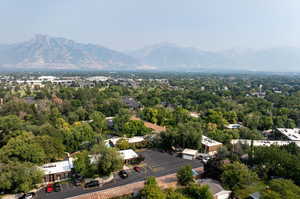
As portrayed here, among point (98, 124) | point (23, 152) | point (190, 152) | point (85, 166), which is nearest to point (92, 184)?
point (85, 166)

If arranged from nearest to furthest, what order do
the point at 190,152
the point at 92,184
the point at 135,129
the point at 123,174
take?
the point at 92,184 → the point at 123,174 → the point at 190,152 → the point at 135,129

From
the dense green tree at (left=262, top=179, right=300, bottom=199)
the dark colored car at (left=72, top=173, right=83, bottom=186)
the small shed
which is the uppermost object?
the dense green tree at (left=262, top=179, right=300, bottom=199)

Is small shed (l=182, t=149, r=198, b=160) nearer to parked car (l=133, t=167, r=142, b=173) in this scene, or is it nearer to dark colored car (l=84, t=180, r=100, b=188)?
parked car (l=133, t=167, r=142, b=173)

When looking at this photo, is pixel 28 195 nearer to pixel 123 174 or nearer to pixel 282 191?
pixel 123 174

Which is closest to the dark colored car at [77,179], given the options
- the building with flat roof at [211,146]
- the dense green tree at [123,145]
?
the dense green tree at [123,145]

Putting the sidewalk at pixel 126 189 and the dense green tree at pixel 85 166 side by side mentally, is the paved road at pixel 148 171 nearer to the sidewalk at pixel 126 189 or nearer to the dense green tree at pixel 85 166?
the sidewalk at pixel 126 189

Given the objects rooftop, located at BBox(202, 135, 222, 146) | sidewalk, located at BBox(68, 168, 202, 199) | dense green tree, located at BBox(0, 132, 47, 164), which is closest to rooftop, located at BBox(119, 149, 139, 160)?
sidewalk, located at BBox(68, 168, 202, 199)
